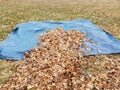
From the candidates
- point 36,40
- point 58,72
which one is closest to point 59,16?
point 36,40

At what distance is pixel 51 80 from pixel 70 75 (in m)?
0.54

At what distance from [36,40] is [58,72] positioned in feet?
11.6

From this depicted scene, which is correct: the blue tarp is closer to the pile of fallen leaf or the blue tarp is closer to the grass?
the pile of fallen leaf

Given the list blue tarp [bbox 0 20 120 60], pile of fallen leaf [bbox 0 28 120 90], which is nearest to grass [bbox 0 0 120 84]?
blue tarp [bbox 0 20 120 60]

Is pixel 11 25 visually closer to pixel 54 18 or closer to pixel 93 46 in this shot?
pixel 54 18

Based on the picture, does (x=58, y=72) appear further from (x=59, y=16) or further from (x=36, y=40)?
(x=59, y=16)

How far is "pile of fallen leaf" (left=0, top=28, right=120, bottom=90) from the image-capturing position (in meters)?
7.15

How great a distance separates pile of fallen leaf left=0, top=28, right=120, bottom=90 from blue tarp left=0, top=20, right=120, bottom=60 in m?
0.44

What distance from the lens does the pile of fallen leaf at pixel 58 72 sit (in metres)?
7.15

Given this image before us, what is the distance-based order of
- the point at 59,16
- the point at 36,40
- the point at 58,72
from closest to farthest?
the point at 58,72 < the point at 36,40 < the point at 59,16

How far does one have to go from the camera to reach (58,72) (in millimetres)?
7570

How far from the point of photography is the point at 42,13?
18.3 meters

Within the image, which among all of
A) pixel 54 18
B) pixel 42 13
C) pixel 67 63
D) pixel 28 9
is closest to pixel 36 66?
pixel 67 63

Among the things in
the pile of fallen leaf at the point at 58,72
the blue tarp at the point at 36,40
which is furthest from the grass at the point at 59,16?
the pile of fallen leaf at the point at 58,72
